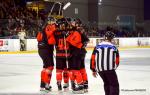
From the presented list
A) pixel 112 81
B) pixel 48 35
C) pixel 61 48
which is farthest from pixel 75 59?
pixel 112 81

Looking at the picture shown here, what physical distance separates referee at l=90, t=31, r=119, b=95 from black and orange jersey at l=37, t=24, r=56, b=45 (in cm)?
210

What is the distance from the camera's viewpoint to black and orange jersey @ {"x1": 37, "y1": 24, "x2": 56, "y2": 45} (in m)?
8.70

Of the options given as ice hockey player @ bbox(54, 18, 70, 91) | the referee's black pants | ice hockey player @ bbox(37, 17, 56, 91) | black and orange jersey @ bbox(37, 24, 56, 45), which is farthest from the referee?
ice hockey player @ bbox(37, 17, 56, 91)

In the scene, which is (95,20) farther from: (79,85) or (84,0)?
(79,85)

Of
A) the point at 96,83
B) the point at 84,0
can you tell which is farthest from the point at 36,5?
the point at 96,83

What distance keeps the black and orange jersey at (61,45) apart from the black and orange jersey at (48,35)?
0.08 m

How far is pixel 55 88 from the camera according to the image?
9352mm

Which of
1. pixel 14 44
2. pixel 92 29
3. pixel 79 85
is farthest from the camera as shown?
pixel 92 29

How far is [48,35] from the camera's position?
28.6ft

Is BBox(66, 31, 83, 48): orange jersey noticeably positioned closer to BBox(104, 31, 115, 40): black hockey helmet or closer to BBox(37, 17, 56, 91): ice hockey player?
BBox(37, 17, 56, 91): ice hockey player

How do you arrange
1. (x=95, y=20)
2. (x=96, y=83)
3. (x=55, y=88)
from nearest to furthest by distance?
(x=55, y=88) < (x=96, y=83) < (x=95, y=20)

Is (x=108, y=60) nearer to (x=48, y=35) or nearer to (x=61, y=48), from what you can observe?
(x=61, y=48)

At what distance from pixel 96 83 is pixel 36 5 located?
2546 centimetres

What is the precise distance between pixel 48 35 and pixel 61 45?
31cm
